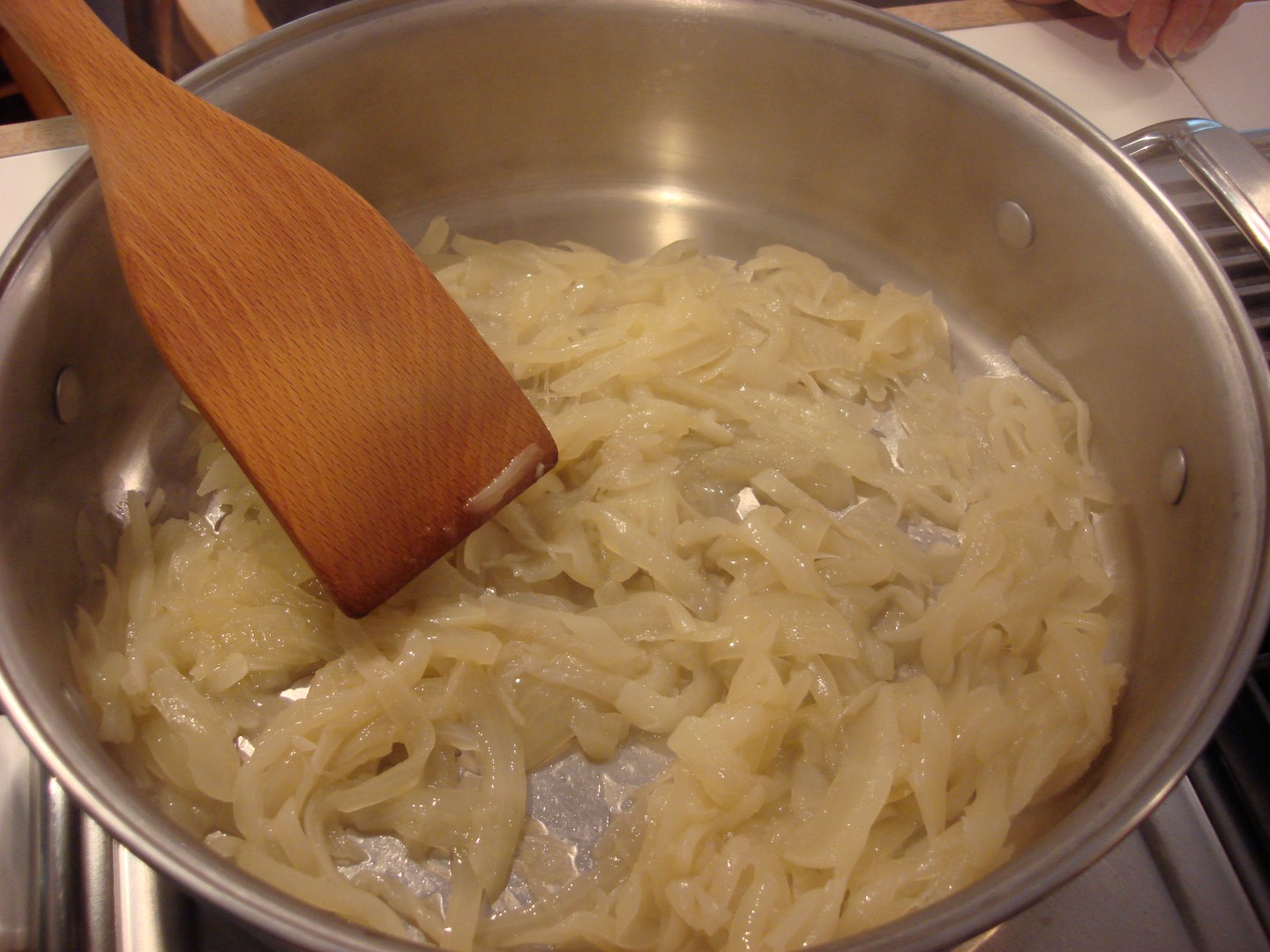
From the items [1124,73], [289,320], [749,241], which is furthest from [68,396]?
[1124,73]

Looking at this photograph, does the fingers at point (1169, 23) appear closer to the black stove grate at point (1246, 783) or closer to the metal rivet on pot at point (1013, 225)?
the metal rivet on pot at point (1013, 225)

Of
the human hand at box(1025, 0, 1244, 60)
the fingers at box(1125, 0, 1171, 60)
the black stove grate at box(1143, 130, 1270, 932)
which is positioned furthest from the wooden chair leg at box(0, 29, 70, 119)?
the black stove grate at box(1143, 130, 1270, 932)

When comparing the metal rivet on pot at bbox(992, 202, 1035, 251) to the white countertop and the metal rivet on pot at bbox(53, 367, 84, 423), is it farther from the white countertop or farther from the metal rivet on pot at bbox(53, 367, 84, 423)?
the metal rivet on pot at bbox(53, 367, 84, 423)

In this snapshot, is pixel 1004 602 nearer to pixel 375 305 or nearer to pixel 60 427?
pixel 375 305

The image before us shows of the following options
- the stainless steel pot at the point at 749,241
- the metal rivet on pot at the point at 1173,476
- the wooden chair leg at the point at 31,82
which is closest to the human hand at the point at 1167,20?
the stainless steel pot at the point at 749,241

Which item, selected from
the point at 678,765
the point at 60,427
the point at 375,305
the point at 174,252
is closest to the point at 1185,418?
the point at 678,765

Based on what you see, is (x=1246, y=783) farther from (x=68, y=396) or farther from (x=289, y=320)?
(x=68, y=396)
